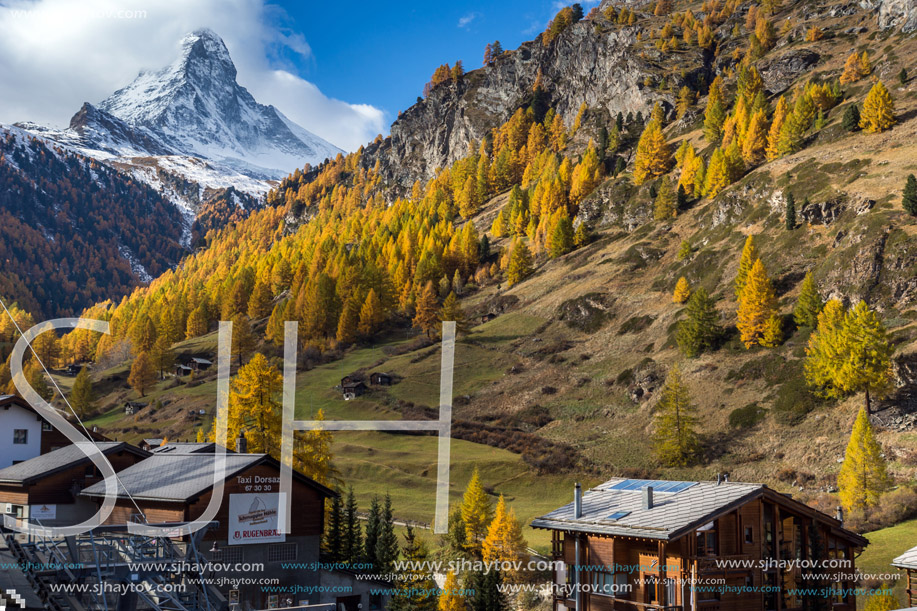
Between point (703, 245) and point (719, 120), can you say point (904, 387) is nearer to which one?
point (703, 245)

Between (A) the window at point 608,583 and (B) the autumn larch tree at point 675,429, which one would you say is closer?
(A) the window at point 608,583

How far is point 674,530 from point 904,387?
54.1 meters

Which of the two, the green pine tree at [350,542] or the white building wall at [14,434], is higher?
the white building wall at [14,434]

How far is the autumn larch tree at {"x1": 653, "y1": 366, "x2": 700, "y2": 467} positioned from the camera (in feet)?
241

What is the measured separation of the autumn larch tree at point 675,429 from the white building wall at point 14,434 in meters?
54.6

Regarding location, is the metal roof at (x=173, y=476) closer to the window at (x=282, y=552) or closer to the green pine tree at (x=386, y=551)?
the window at (x=282, y=552)

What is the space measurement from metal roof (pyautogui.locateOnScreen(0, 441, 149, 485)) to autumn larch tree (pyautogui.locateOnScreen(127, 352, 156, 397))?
272ft

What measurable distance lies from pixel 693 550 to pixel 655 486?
16.8 ft

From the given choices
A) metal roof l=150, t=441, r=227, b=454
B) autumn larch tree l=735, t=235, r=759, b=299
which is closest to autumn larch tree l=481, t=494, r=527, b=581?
metal roof l=150, t=441, r=227, b=454

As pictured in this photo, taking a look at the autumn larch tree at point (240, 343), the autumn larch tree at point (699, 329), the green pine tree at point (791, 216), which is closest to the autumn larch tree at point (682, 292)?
the autumn larch tree at point (699, 329)

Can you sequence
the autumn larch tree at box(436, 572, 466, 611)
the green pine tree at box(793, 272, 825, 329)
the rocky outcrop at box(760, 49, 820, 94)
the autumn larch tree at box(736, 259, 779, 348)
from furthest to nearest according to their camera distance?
the rocky outcrop at box(760, 49, 820, 94) < the autumn larch tree at box(736, 259, 779, 348) < the green pine tree at box(793, 272, 825, 329) < the autumn larch tree at box(436, 572, 466, 611)

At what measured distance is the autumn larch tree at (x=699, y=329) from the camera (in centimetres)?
9231

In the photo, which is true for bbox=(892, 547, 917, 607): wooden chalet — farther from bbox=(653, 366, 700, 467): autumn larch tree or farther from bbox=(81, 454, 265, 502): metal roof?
bbox=(653, 366, 700, 467): autumn larch tree

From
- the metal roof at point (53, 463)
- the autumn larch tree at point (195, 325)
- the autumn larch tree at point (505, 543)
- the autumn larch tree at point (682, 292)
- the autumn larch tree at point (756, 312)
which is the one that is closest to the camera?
the metal roof at point (53, 463)
